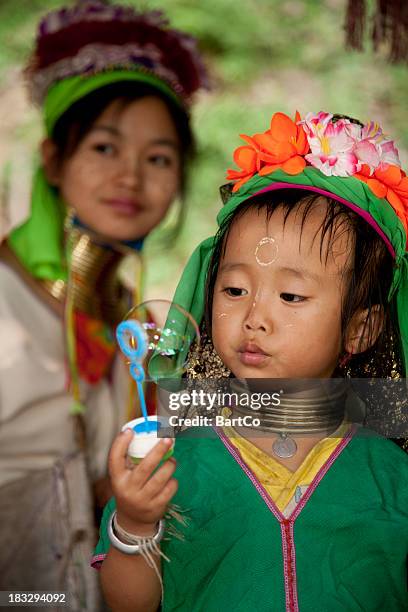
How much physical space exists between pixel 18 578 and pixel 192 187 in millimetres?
1407

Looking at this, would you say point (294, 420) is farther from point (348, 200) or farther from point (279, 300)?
point (348, 200)

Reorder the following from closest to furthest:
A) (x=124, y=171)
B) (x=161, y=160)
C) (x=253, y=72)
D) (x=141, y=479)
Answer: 1. (x=141, y=479)
2. (x=124, y=171)
3. (x=161, y=160)
4. (x=253, y=72)

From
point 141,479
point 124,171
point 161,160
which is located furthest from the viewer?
point 161,160

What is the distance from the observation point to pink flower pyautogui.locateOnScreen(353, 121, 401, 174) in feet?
4.42

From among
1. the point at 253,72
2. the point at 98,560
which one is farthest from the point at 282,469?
the point at 253,72

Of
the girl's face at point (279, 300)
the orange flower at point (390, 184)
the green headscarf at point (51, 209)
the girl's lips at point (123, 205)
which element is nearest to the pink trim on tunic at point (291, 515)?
the girl's face at point (279, 300)

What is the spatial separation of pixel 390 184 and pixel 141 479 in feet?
2.06

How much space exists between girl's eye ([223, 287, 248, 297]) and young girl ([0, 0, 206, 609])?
1192mm

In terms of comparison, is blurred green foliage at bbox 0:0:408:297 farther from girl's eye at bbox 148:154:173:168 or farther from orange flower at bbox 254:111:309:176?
orange flower at bbox 254:111:309:176

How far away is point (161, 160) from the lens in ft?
8.41

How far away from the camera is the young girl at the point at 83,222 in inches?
96.0

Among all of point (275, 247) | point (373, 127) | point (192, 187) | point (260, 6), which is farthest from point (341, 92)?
point (275, 247)

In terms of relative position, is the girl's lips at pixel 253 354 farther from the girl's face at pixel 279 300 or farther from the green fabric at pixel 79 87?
the green fabric at pixel 79 87

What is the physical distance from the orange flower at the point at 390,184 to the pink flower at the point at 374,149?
1cm
